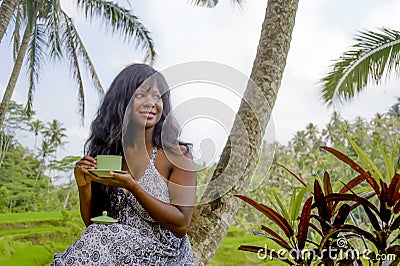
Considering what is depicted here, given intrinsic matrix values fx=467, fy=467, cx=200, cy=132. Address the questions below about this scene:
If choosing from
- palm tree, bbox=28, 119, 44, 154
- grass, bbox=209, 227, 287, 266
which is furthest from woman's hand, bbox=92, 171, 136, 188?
palm tree, bbox=28, 119, 44, 154

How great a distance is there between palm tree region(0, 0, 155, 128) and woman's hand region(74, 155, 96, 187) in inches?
156

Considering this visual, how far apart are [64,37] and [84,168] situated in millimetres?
4653

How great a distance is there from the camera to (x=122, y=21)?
210 inches

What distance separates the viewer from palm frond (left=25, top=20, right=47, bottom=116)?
5832mm

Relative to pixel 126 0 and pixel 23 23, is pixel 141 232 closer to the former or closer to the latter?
pixel 126 0

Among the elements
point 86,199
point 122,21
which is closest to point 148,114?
point 86,199

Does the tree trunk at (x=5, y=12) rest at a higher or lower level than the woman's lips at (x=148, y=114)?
higher

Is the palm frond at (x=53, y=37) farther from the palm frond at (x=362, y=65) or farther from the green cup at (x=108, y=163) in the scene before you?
the green cup at (x=108, y=163)

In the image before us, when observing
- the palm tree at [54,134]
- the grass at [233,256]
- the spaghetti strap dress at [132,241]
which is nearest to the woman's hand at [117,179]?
the spaghetti strap dress at [132,241]

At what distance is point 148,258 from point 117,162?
243 mm

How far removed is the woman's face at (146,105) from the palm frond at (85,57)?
14.8 feet

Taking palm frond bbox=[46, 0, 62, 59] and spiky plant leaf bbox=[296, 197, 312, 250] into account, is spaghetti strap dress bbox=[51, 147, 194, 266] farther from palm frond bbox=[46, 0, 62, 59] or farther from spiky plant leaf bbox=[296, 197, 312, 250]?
palm frond bbox=[46, 0, 62, 59]

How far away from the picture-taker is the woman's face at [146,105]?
1.19 m

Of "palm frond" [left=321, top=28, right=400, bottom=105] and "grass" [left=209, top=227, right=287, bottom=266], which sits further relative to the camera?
"grass" [left=209, top=227, right=287, bottom=266]
